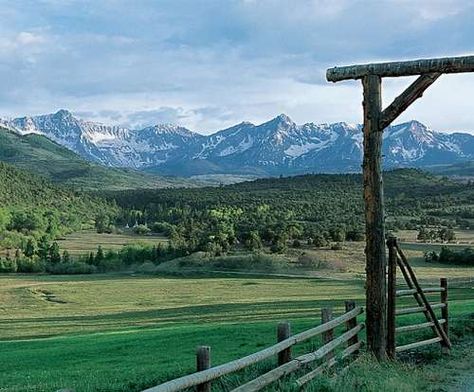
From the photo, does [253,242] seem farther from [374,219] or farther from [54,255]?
[374,219]

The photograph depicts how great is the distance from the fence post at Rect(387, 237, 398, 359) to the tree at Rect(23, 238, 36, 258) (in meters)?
98.6

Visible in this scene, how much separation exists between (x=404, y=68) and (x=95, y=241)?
12296 centimetres

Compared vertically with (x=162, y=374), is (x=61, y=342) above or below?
below

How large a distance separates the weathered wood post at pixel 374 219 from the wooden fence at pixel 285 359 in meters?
0.45

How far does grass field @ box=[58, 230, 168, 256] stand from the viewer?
11730 centimetres

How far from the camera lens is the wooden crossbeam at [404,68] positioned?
13250mm

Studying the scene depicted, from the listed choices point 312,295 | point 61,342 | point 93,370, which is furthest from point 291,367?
point 312,295

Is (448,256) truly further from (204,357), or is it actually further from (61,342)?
(204,357)

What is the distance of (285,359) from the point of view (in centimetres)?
1095

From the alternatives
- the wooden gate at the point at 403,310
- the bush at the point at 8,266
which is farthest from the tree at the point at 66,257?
the wooden gate at the point at 403,310

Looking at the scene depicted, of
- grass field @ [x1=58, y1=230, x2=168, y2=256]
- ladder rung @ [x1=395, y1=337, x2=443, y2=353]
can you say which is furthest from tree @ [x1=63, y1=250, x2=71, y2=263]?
ladder rung @ [x1=395, y1=337, x2=443, y2=353]

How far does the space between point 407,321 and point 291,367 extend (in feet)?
36.8

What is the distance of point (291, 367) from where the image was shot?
35.2 feet

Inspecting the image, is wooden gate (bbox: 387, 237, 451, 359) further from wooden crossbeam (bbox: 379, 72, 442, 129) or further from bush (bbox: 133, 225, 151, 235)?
bush (bbox: 133, 225, 151, 235)
